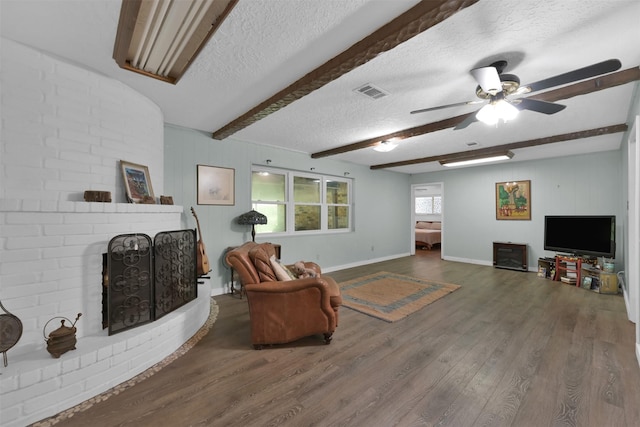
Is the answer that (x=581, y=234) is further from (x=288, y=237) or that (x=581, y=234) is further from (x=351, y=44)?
(x=351, y=44)

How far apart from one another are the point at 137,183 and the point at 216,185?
1.54 m

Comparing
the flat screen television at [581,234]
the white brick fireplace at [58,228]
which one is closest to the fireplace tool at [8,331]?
the white brick fireplace at [58,228]

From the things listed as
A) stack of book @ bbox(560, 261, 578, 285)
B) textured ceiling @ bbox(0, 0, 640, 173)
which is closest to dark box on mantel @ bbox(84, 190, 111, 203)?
textured ceiling @ bbox(0, 0, 640, 173)

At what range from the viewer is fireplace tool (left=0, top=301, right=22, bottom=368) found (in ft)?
5.31

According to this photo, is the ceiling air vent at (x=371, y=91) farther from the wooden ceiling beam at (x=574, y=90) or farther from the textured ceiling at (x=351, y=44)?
the wooden ceiling beam at (x=574, y=90)

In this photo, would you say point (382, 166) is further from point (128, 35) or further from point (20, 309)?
point (20, 309)

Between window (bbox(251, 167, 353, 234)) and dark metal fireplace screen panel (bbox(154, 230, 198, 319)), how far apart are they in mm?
1781

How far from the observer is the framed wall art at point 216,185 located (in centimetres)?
397

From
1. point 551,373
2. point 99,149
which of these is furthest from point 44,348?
point 551,373

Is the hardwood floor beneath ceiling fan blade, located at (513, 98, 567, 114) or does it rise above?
beneath

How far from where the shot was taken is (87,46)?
1.90m

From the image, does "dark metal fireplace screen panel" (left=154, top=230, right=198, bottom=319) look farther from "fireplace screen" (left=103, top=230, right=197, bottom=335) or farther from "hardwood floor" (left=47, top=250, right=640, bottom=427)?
"hardwood floor" (left=47, top=250, right=640, bottom=427)

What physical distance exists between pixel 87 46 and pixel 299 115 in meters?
1.95

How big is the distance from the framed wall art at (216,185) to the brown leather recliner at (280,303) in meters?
1.85
